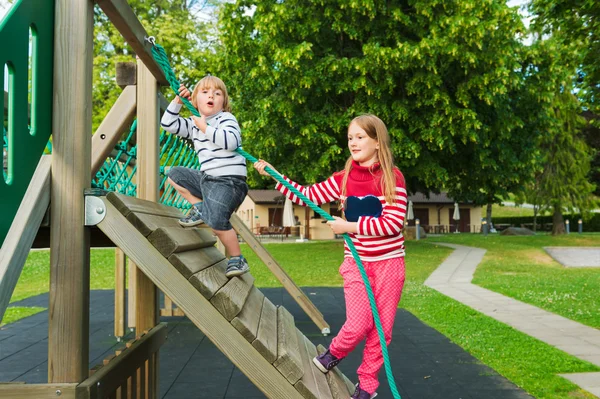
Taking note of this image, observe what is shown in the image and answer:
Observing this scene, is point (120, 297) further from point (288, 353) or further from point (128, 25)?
point (288, 353)

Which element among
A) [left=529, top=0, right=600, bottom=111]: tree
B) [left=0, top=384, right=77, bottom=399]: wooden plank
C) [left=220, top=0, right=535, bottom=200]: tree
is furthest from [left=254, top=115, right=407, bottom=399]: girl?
[left=220, top=0, right=535, bottom=200]: tree

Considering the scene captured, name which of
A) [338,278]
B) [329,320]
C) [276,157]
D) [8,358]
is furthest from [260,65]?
[8,358]

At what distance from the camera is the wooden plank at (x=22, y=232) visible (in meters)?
2.01

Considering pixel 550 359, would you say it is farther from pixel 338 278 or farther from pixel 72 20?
pixel 338 278

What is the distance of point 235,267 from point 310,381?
100cm

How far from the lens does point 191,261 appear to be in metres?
2.62

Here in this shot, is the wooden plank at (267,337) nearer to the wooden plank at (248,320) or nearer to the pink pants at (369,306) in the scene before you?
the wooden plank at (248,320)

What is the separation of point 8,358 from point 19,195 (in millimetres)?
3801

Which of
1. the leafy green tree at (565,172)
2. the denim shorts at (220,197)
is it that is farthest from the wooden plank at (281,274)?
the leafy green tree at (565,172)

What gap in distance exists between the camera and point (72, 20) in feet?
7.80

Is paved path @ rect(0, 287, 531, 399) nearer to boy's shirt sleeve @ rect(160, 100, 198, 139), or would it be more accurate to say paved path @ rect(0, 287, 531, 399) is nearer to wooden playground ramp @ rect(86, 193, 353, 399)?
wooden playground ramp @ rect(86, 193, 353, 399)

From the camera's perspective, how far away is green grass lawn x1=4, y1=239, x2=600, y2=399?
15.0 ft

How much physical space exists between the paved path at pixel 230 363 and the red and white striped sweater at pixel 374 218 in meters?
1.54

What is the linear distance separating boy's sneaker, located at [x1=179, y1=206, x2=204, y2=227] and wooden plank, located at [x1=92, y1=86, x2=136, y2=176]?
1.12 m
